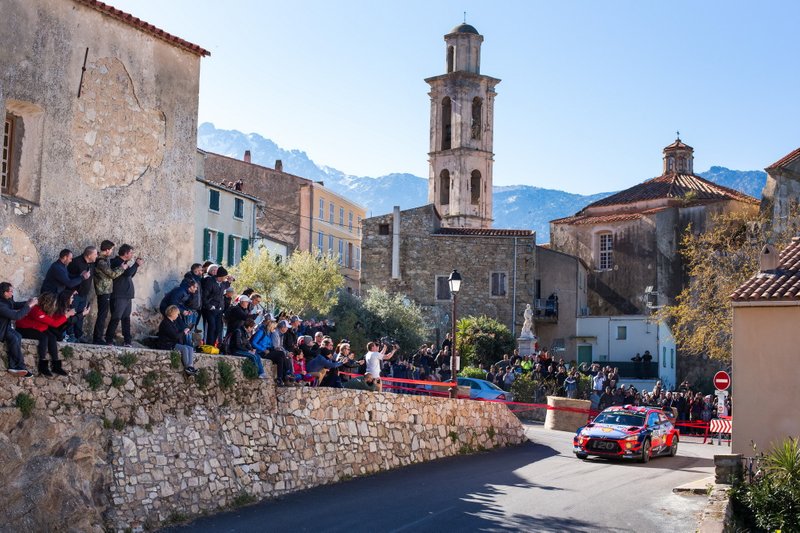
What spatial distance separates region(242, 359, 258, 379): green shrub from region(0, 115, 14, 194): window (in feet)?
17.7

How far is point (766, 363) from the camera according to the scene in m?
22.9

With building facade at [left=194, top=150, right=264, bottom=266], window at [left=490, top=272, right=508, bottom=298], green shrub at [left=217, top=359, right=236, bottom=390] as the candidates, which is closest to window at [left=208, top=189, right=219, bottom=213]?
building facade at [left=194, top=150, right=264, bottom=266]

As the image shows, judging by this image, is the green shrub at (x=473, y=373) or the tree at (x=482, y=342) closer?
the green shrub at (x=473, y=373)

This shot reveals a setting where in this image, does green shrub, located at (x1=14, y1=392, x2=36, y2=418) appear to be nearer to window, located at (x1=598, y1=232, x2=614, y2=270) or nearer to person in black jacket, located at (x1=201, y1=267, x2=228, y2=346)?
person in black jacket, located at (x1=201, y1=267, x2=228, y2=346)

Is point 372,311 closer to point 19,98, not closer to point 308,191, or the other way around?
point 308,191

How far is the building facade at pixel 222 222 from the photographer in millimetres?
45375

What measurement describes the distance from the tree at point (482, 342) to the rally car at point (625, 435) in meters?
21.1

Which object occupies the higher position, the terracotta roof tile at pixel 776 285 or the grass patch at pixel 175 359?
the terracotta roof tile at pixel 776 285

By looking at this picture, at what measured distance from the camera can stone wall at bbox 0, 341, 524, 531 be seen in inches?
598

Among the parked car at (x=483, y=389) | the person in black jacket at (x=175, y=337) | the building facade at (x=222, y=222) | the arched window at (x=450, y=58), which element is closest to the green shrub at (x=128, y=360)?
the person in black jacket at (x=175, y=337)

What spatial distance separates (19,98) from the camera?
17.7 m

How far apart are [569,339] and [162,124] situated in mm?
39467

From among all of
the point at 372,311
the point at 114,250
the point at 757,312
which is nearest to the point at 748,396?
the point at 757,312

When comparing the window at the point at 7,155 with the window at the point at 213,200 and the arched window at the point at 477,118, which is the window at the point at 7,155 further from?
the arched window at the point at 477,118
